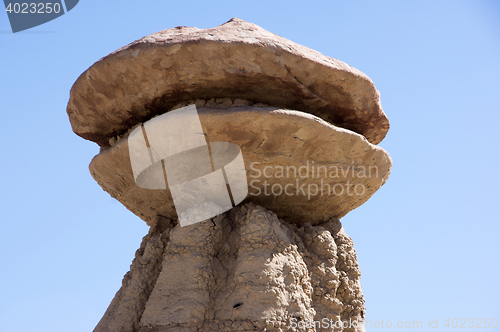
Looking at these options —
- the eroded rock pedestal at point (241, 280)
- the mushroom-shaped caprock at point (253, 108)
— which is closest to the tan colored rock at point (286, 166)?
the mushroom-shaped caprock at point (253, 108)

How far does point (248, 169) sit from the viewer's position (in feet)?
11.8

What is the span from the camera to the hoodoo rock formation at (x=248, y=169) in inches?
130

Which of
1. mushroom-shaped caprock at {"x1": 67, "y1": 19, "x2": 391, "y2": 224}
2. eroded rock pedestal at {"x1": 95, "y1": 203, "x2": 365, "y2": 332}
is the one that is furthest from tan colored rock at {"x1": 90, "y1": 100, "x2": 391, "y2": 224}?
eroded rock pedestal at {"x1": 95, "y1": 203, "x2": 365, "y2": 332}

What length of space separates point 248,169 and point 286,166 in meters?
0.28

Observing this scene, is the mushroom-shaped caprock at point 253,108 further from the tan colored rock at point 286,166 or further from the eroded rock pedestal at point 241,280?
the eroded rock pedestal at point 241,280

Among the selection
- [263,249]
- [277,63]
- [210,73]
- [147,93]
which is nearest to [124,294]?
[263,249]

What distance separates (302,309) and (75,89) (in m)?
2.29

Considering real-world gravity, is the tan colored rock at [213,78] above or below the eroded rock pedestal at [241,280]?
above

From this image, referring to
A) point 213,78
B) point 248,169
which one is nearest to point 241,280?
point 248,169

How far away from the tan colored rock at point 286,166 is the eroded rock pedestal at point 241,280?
7.1 inches

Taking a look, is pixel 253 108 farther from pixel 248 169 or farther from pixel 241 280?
pixel 241 280

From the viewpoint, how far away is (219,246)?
3.67 meters

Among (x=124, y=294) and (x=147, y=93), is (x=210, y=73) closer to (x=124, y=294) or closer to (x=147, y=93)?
(x=147, y=93)

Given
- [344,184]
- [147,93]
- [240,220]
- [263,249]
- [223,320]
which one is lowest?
[223,320]
